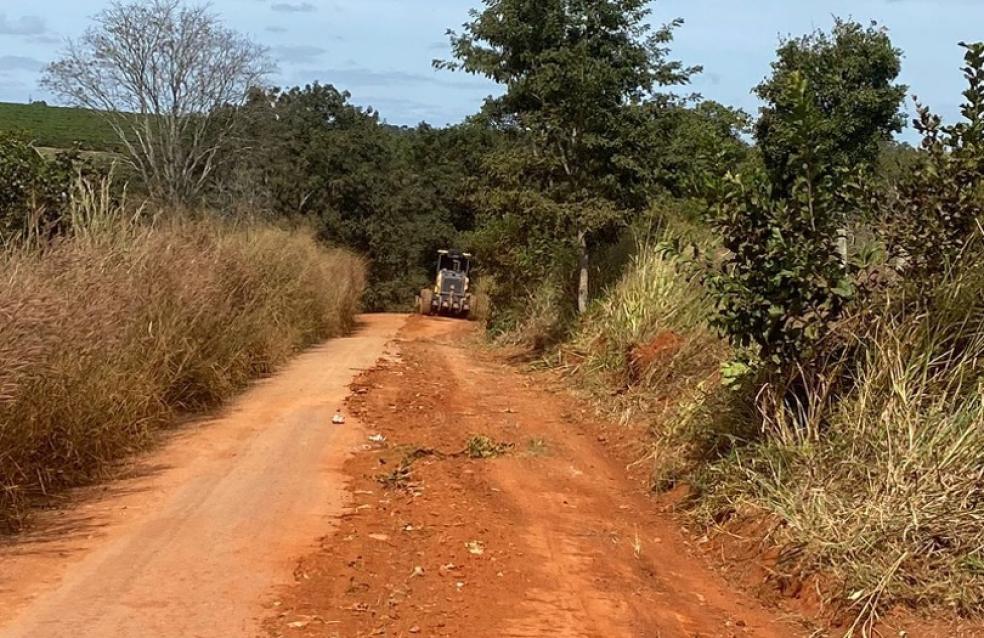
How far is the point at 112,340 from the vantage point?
9.45 meters

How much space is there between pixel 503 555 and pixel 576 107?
38.4 ft

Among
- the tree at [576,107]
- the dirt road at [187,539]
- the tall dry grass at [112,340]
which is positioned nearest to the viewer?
the dirt road at [187,539]

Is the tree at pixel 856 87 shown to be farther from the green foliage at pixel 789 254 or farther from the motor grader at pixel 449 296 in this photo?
the motor grader at pixel 449 296

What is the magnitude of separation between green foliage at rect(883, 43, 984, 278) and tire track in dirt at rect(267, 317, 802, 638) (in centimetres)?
278

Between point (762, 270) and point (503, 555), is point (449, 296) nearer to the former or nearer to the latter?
point (762, 270)

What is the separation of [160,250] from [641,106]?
8662 mm

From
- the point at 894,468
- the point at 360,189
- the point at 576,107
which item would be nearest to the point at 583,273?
the point at 576,107

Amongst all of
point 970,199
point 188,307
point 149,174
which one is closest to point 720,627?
point 970,199

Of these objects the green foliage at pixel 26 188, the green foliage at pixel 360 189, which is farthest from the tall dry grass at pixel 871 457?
the green foliage at pixel 360 189

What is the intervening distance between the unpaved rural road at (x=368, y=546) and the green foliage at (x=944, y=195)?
2.77m

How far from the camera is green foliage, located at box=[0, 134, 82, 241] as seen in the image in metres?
12.9

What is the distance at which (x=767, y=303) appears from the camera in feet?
25.1

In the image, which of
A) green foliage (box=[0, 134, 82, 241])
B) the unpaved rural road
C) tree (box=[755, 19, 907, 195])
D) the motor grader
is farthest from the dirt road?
the motor grader

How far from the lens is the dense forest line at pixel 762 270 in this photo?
618cm
